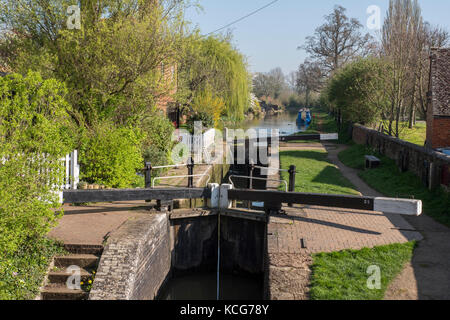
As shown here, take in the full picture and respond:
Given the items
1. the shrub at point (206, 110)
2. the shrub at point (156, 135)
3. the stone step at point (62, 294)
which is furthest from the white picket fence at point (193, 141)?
the stone step at point (62, 294)

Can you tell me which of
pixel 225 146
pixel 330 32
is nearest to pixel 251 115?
pixel 330 32

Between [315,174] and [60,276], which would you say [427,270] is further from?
[315,174]

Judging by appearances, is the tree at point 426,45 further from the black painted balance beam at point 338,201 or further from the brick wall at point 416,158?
the black painted balance beam at point 338,201

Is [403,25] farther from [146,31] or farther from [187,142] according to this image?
[146,31]

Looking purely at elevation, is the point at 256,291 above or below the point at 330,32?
below

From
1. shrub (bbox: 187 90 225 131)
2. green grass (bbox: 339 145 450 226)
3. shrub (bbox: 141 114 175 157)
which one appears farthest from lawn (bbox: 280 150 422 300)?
shrub (bbox: 187 90 225 131)

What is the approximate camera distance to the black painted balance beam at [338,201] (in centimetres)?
970

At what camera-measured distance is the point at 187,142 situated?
20984 mm

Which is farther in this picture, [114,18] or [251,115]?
[251,115]

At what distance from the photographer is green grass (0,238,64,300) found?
6.89m

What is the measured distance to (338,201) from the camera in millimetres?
10375

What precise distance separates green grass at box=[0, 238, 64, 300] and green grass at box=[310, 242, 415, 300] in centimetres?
464

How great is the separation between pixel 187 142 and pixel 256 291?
37.9ft

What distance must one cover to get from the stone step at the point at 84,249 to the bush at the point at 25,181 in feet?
1.41
